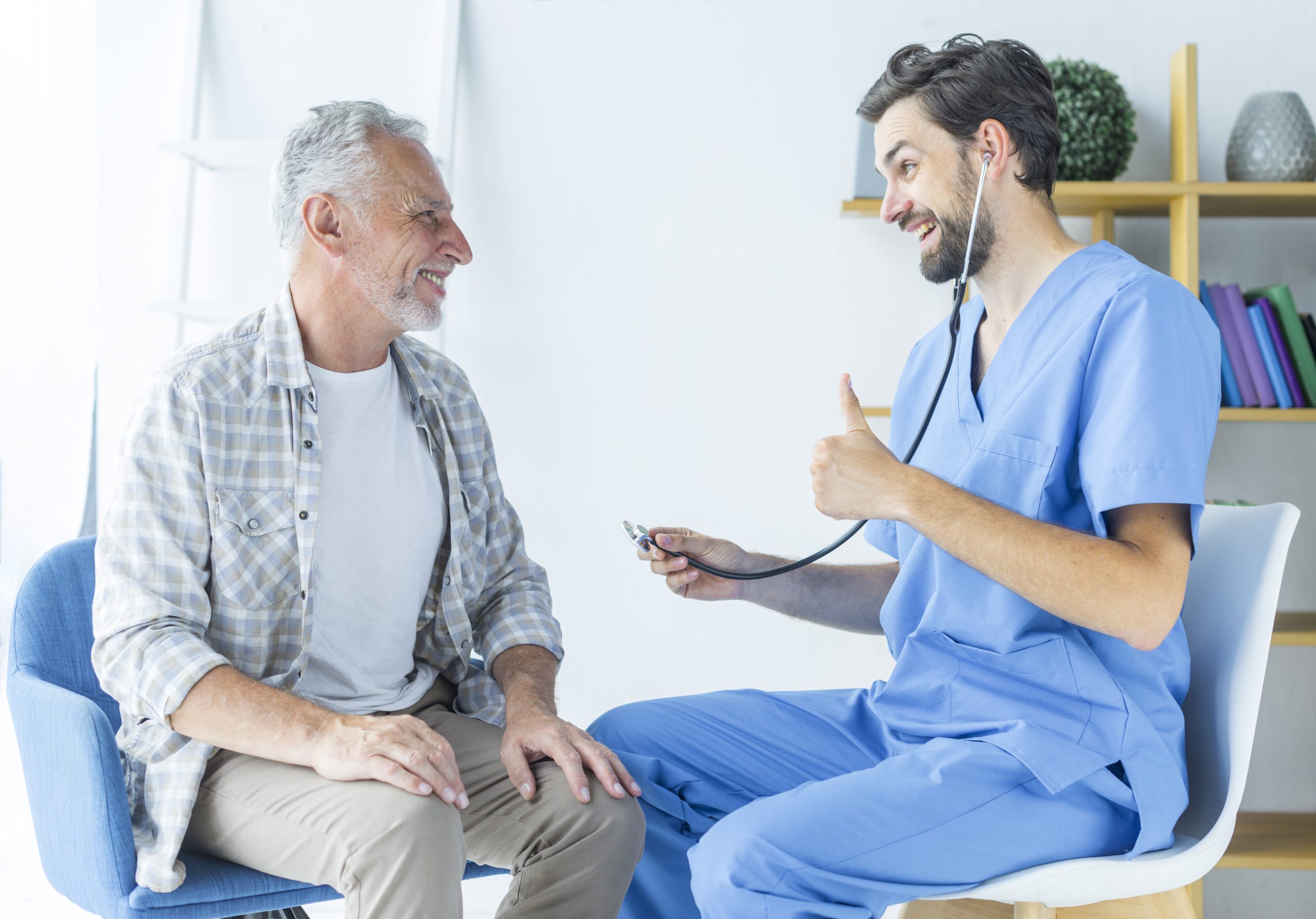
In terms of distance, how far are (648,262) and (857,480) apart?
3.62ft

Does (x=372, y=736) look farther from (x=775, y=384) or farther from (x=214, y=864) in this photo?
(x=775, y=384)

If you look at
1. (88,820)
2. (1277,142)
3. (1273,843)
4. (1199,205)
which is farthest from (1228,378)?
(88,820)

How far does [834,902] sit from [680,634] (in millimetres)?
1127

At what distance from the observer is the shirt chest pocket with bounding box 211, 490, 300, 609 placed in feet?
3.98

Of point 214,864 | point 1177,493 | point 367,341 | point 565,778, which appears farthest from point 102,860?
point 1177,493

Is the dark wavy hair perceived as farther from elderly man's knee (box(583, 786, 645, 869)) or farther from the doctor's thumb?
elderly man's knee (box(583, 786, 645, 869))

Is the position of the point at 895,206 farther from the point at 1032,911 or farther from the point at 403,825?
the point at 403,825

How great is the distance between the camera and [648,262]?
2.12 meters

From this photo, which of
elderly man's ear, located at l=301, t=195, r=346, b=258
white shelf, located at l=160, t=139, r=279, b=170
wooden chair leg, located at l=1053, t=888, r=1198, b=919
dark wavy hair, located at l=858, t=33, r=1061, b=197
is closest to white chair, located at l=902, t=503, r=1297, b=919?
wooden chair leg, located at l=1053, t=888, r=1198, b=919

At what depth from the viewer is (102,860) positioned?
109cm

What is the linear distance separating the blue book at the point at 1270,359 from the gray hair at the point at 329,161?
1495 mm

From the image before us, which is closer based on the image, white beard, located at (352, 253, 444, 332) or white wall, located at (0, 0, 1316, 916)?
white beard, located at (352, 253, 444, 332)

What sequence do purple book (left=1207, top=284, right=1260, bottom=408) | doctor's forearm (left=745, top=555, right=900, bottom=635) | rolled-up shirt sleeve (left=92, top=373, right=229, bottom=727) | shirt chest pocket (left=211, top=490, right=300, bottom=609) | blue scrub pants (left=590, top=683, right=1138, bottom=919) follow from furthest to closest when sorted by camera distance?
1. purple book (left=1207, top=284, right=1260, bottom=408)
2. doctor's forearm (left=745, top=555, right=900, bottom=635)
3. shirt chest pocket (left=211, top=490, right=300, bottom=609)
4. rolled-up shirt sleeve (left=92, top=373, right=229, bottom=727)
5. blue scrub pants (left=590, top=683, right=1138, bottom=919)

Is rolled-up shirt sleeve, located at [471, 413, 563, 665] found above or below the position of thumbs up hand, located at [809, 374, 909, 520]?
below
